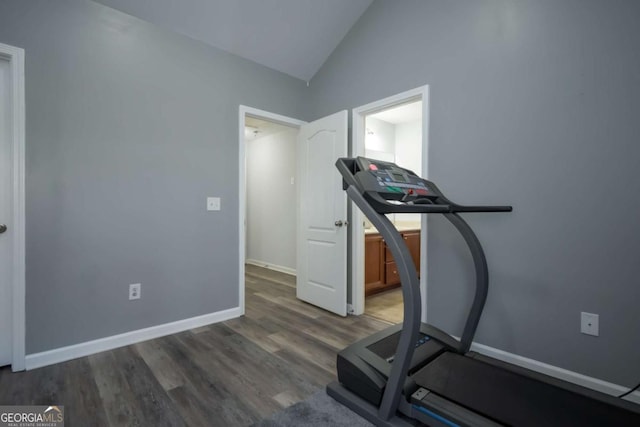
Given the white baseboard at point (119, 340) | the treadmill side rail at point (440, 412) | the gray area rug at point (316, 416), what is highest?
the treadmill side rail at point (440, 412)

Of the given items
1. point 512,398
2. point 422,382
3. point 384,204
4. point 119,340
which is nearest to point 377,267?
point 422,382

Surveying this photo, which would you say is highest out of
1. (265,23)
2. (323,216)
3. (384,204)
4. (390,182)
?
(265,23)

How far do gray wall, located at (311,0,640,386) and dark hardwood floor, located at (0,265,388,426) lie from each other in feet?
3.83

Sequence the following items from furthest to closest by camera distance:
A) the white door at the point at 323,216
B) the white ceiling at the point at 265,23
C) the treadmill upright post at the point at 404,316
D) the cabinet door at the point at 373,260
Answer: the cabinet door at the point at 373,260
the white door at the point at 323,216
the white ceiling at the point at 265,23
the treadmill upright post at the point at 404,316

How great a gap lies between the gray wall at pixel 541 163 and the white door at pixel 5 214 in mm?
3035

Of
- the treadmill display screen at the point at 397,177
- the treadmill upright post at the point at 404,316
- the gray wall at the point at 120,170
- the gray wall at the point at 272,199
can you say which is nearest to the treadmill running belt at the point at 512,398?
the treadmill upright post at the point at 404,316

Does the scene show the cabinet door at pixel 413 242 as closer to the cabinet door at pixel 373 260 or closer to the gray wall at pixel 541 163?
the cabinet door at pixel 373 260

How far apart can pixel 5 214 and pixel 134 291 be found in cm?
99

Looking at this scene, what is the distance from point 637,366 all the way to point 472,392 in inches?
39.7

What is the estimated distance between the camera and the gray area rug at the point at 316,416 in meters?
1.51

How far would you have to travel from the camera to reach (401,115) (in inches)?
195

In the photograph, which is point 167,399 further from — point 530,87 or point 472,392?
point 530,87

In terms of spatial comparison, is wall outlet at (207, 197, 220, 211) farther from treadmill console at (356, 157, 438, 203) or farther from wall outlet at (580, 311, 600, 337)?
wall outlet at (580, 311, 600, 337)

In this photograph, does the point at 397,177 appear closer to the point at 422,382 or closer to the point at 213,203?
the point at 422,382
